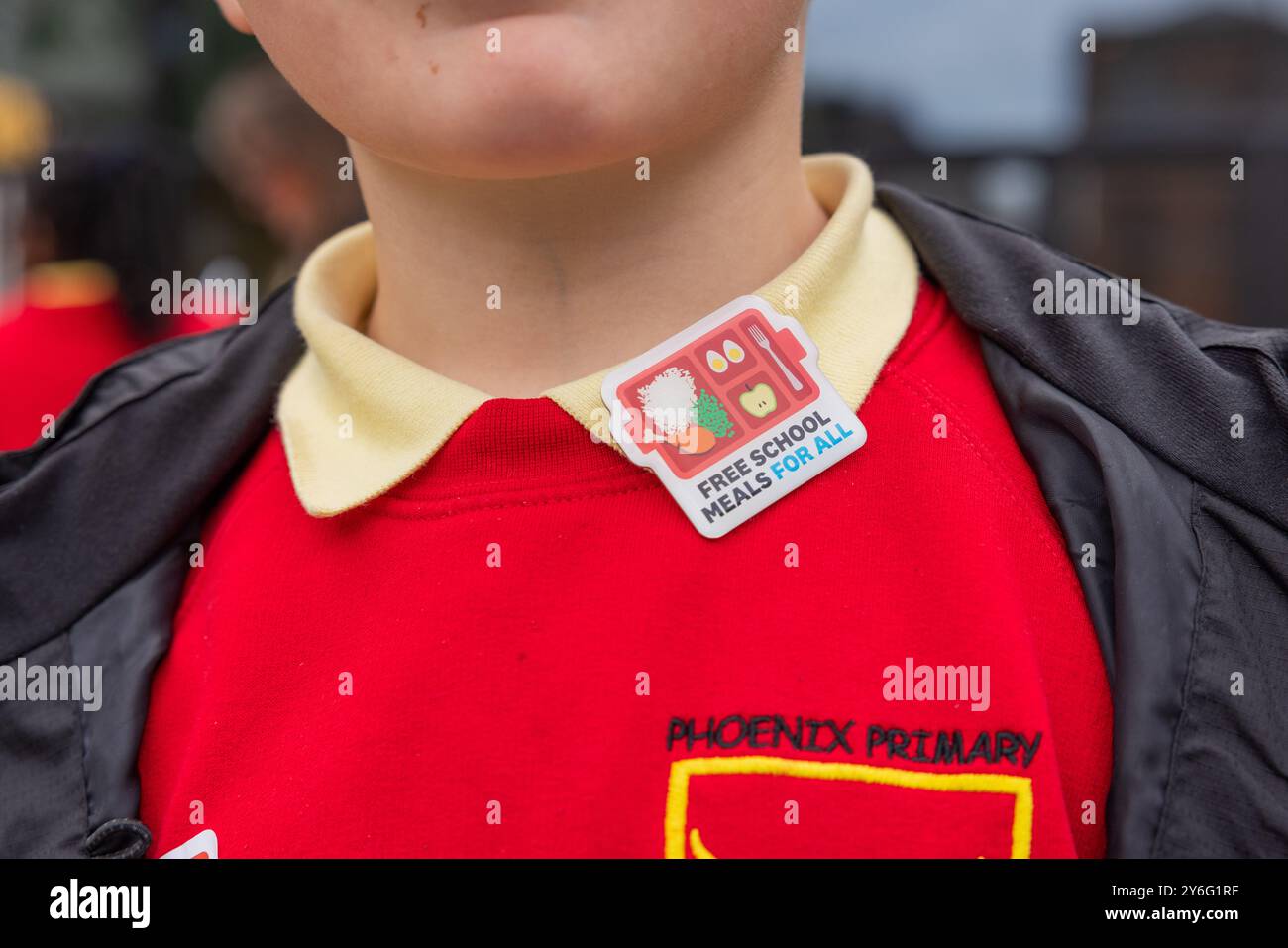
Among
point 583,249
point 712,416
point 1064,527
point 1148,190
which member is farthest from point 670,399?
point 1148,190

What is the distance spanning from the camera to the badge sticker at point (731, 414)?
1001 mm

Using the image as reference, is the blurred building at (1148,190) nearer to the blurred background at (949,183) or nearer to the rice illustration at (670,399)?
the blurred background at (949,183)

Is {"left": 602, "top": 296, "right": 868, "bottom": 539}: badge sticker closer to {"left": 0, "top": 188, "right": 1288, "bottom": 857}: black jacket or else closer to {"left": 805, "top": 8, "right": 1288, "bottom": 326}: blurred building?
{"left": 0, "top": 188, "right": 1288, "bottom": 857}: black jacket

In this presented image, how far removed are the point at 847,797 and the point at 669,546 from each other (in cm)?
23

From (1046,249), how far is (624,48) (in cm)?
46

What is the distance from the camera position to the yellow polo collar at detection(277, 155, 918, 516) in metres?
1.06

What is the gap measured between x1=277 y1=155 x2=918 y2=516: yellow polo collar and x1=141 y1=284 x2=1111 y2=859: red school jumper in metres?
0.02

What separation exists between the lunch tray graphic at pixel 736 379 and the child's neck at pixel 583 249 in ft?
0.14

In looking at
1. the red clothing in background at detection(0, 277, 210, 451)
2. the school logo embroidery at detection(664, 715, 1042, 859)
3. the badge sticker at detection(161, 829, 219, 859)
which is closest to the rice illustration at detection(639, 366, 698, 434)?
the school logo embroidery at detection(664, 715, 1042, 859)

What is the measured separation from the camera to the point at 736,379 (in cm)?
104

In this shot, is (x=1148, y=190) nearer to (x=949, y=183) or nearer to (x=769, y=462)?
(x=949, y=183)

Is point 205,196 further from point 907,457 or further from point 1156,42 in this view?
point 907,457

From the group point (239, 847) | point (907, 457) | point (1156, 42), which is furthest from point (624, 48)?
point (1156, 42)

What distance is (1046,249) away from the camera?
3.84 feet
